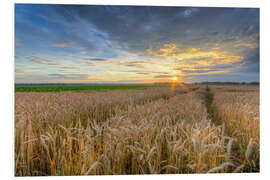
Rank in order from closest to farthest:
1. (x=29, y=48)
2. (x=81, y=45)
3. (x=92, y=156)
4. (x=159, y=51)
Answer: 1. (x=92, y=156)
2. (x=29, y=48)
3. (x=81, y=45)
4. (x=159, y=51)

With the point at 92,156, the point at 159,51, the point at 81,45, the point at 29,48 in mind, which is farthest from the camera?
the point at 159,51

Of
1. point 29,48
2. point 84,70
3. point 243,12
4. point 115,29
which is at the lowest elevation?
point 84,70

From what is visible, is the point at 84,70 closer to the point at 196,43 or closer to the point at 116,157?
the point at 116,157

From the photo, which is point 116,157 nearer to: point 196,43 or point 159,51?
point 159,51

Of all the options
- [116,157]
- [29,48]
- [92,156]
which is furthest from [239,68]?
[29,48]

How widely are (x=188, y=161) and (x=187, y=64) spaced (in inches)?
78.4

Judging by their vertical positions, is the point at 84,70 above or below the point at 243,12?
below

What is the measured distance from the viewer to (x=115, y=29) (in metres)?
2.82

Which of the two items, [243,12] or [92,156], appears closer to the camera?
[92,156]

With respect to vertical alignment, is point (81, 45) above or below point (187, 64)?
above

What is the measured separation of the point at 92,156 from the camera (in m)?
1.67

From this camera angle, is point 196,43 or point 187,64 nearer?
point 196,43

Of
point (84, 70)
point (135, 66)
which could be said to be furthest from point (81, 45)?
point (135, 66)

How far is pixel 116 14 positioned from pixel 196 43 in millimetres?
1759
